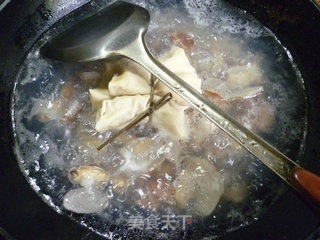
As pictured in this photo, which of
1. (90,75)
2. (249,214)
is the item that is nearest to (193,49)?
(90,75)

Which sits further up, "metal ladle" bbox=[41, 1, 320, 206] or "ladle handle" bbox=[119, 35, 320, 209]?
"metal ladle" bbox=[41, 1, 320, 206]

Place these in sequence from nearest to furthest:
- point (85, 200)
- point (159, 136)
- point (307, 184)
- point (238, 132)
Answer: point (307, 184)
point (238, 132)
point (85, 200)
point (159, 136)

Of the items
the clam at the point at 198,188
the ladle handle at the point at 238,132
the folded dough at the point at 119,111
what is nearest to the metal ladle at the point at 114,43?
the ladle handle at the point at 238,132

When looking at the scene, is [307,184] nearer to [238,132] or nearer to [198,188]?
[238,132]

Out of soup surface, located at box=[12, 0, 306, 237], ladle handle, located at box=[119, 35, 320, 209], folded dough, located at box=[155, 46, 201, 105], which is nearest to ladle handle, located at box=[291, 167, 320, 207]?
ladle handle, located at box=[119, 35, 320, 209]

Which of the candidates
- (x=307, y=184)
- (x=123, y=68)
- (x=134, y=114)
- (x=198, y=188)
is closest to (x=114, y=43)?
(x=123, y=68)

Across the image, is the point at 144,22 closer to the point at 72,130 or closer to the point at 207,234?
the point at 72,130

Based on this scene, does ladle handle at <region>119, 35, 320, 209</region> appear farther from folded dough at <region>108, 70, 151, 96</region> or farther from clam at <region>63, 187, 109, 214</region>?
clam at <region>63, 187, 109, 214</region>
